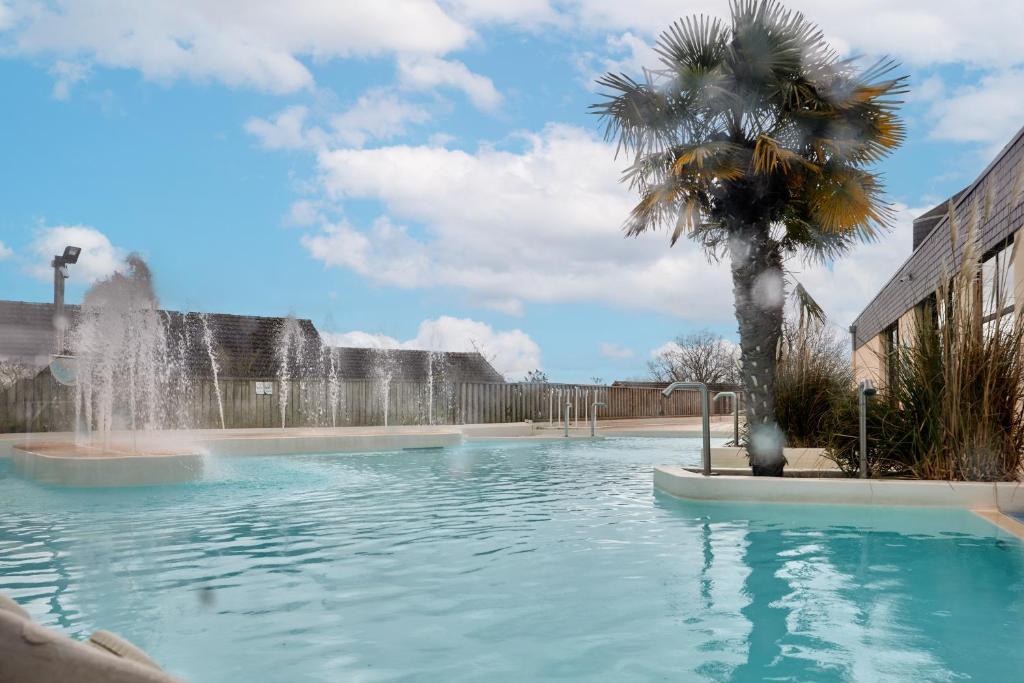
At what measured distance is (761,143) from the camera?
7.48 m

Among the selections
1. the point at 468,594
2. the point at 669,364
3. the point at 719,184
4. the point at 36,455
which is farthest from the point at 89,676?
the point at 669,364

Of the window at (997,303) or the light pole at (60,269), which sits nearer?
the window at (997,303)

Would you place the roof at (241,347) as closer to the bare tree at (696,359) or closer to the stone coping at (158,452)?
the stone coping at (158,452)

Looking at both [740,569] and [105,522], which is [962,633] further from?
[105,522]

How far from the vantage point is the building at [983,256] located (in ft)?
21.7

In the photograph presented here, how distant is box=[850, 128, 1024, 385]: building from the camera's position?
21.7 feet

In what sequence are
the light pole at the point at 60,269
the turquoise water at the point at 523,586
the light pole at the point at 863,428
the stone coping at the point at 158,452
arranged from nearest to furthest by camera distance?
the turquoise water at the point at 523,586 < the light pole at the point at 863,428 < the stone coping at the point at 158,452 < the light pole at the point at 60,269

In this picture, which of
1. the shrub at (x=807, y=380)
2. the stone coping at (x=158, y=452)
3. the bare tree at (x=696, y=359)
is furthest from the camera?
the bare tree at (x=696, y=359)

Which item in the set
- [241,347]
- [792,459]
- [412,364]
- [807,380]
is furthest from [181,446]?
[412,364]

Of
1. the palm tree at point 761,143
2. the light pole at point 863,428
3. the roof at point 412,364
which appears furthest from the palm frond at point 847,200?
the roof at point 412,364

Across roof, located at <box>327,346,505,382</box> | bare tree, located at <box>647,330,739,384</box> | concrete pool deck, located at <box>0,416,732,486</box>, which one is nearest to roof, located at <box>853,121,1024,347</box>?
concrete pool deck, located at <box>0,416,732,486</box>

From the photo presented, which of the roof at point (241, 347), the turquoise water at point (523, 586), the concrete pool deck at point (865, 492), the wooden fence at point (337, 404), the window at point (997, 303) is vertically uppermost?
the roof at point (241, 347)

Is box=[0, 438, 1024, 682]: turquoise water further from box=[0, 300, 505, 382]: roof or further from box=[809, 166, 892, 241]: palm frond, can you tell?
box=[0, 300, 505, 382]: roof

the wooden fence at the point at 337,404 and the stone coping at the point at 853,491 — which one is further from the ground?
the wooden fence at the point at 337,404
